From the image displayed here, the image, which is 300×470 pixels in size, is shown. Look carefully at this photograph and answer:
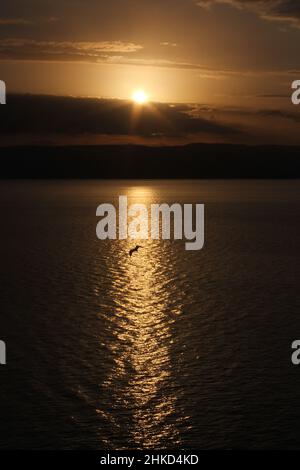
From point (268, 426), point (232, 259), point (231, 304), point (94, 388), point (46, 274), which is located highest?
point (232, 259)

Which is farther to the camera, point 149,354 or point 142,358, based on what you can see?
point 149,354

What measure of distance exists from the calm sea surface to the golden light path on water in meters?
0.10

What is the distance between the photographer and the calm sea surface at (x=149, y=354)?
3123cm

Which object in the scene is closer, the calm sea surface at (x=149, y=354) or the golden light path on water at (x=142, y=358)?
the calm sea surface at (x=149, y=354)

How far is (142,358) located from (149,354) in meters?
0.98

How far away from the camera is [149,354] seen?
1683 inches

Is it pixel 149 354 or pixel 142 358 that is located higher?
pixel 149 354

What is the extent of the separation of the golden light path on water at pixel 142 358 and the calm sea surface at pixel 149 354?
10cm

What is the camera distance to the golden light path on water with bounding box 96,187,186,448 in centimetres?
3167
